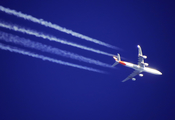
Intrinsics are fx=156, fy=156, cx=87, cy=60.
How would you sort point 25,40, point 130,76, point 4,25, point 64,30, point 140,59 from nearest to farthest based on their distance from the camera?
point 4,25 → point 25,40 → point 64,30 → point 140,59 → point 130,76

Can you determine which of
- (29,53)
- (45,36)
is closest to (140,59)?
(45,36)

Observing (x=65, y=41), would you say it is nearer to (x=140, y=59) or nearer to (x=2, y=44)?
(x=2, y=44)

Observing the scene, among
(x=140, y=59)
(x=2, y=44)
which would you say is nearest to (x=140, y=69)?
(x=140, y=59)

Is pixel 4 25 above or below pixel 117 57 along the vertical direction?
below

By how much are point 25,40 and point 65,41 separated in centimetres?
473

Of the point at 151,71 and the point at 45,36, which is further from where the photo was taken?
the point at 151,71

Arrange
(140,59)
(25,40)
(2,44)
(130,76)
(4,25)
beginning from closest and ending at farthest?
(4,25) < (2,44) < (25,40) < (140,59) < (130,76)

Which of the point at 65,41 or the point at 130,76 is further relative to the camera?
the point at 130,76

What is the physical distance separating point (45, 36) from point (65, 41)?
258 cm

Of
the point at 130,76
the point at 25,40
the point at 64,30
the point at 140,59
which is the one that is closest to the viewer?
the point at 25,40

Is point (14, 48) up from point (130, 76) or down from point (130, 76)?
down

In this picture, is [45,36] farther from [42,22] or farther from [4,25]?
[4,25]

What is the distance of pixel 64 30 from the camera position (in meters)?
19.5

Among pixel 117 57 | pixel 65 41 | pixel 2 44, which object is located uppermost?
pixel 117 57
